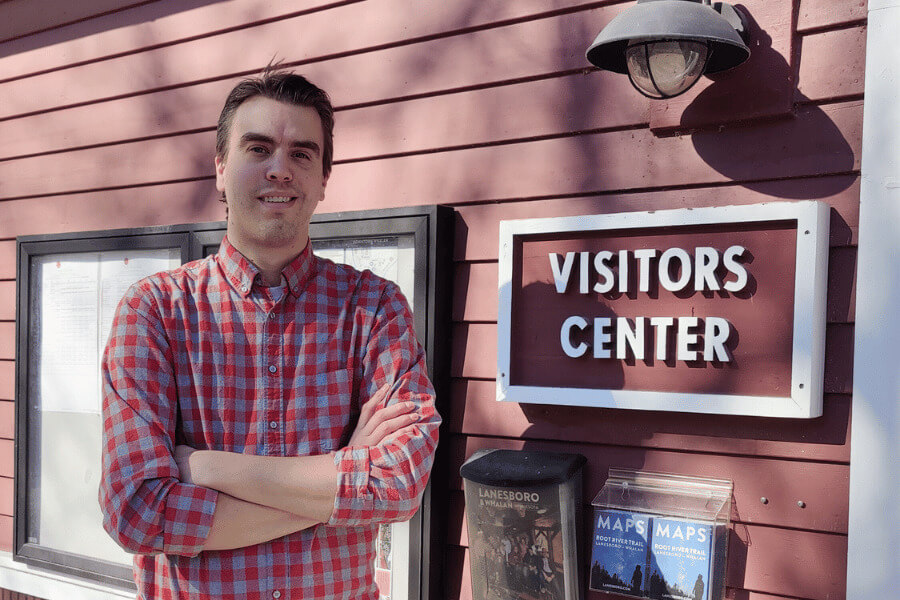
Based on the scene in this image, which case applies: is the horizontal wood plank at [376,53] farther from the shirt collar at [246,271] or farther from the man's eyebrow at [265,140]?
the shirt collar at [246,271]

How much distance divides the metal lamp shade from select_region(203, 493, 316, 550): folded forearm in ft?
4.30

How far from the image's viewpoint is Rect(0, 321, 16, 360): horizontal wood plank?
3.85 m

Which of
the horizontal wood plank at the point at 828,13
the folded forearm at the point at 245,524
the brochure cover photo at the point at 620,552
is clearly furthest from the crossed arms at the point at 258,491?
the horizontal wood plank at the point at 828,13

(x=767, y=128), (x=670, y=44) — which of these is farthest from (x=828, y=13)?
(x=670, y=44)

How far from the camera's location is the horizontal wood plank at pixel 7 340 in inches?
152

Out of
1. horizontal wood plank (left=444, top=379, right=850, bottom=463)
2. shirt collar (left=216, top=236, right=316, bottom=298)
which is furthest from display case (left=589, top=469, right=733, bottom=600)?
shirt collar (left=216, top=236, right=316, bottom=298)

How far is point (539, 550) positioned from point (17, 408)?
8.77ft

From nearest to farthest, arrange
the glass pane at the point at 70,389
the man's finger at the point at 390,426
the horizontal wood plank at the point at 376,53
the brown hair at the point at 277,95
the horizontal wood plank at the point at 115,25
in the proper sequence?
the man's finger at the point at 390,426
the brown hair at the point at 277,95
the horizontal wood plank at the point at 376,53
the horizontal wood plank at the point at 115,25
the glass pane at the point at 70,389

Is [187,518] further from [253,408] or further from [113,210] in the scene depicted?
[113,210]

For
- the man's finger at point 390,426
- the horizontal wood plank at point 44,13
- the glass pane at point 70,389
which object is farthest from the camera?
the horizontal wood plank at point 44,13

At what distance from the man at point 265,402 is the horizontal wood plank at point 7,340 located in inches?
96.7

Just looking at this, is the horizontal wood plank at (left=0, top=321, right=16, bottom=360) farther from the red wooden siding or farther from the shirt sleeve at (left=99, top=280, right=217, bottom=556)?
the shirt sleeve at (left=99, top=280, right=217, bottom=556)

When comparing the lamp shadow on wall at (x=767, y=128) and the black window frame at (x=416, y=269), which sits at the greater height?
the lamp shadow on wall at (x=767, y=128)

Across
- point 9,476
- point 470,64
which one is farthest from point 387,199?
point 9,476
